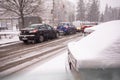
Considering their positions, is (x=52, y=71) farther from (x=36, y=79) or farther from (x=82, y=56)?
(x=82, y=56)

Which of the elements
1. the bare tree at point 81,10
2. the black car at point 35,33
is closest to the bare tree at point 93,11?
the bare tree at point 81,10

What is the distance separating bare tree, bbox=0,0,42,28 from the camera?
2292 cm

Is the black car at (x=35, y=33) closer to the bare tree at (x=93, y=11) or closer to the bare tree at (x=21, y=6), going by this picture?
the bare tree at (x=21, y=6)

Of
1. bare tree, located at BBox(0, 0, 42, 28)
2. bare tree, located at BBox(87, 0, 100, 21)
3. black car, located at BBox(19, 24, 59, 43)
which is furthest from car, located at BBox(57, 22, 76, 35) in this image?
bare tree, located at BBox(87, 0, 100, 21)

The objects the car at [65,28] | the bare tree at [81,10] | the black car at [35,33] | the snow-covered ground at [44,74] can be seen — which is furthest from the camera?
the bare tree at [81,10]

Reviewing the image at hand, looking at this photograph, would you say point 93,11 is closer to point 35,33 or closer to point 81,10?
point 81,10

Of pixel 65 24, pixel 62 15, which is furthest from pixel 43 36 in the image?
pixel 62 15

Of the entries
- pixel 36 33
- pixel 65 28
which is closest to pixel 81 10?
pixel 65 28

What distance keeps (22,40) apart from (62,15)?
59.0m

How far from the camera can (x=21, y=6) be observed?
22.7 metres

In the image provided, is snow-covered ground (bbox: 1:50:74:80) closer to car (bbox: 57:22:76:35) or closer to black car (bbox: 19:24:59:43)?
black car (bbox: 19:24:59:43)

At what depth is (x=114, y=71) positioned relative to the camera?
3.61 meters

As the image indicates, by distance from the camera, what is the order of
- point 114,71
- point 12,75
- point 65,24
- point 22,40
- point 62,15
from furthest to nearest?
point 62,15 → point 65,24 → point 22,40 → point 12,75 → point 114,71

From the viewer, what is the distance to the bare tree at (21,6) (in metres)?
22.9
